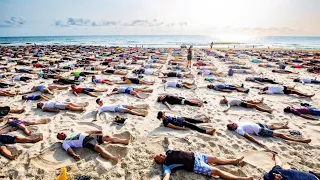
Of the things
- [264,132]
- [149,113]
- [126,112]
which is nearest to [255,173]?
[264,132]

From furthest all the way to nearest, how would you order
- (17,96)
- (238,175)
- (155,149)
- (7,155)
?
1. (17,96)
2. (155,149)
3. (7,155)
4. (238,175)

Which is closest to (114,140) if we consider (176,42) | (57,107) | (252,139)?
(57,107)

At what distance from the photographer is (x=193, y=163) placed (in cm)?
393

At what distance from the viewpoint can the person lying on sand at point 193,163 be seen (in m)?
3.80

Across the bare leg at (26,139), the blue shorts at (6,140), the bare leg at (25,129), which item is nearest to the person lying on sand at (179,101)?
the bare leg at (26,139)

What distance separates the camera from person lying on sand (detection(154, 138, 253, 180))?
12.5 feet

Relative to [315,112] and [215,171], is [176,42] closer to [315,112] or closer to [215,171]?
[315,112]

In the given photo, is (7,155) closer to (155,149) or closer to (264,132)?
(155,149)

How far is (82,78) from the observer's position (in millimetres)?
11664

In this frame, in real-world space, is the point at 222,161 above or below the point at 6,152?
above

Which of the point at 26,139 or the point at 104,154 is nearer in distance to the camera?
the point at 104,154

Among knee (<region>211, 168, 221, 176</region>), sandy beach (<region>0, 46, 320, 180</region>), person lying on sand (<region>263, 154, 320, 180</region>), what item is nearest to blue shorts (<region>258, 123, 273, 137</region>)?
sandy beach (<region>0, 46, 320, 180</region>)

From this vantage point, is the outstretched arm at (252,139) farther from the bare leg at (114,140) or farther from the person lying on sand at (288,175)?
the bare leg at (114,140)

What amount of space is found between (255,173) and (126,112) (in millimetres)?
4286
